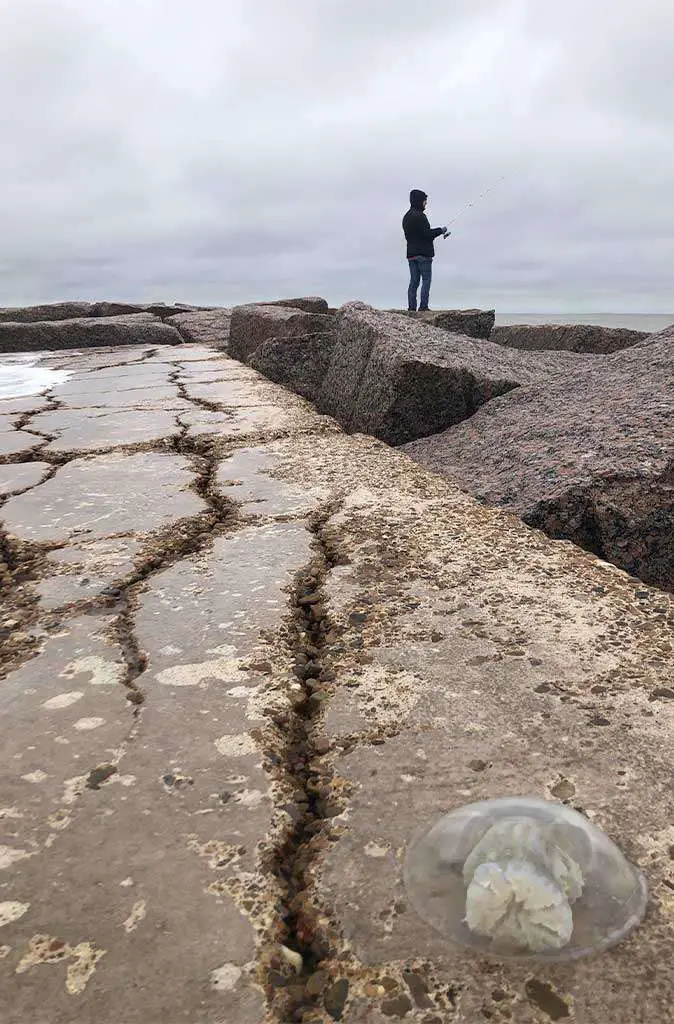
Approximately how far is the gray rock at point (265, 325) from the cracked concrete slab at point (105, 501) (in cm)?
266

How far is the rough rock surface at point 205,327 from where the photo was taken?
7.89 meters

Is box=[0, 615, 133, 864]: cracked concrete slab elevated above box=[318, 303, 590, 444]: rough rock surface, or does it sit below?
below

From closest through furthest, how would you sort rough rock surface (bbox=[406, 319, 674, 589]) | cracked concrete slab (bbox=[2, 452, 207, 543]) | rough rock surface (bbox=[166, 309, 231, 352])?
1. rough rock surface (bbox=[406, 319, 674, 589])
2. cracked concrete slab (bbox=[2, 452, 207, 543])
3. rough rock surface (bbox=[166, 309, 231, 352])

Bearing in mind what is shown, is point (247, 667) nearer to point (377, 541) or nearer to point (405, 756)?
point (405, 756)

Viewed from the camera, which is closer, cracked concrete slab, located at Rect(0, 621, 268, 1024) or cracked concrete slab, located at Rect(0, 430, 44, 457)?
cracked concrete slab, located at Rect(0, 621, 268, 1024)

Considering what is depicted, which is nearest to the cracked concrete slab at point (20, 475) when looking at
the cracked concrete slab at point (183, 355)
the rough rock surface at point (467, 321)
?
the cracked concrete slab at point (183, 355)

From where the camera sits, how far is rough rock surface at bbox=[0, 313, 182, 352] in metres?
8.03

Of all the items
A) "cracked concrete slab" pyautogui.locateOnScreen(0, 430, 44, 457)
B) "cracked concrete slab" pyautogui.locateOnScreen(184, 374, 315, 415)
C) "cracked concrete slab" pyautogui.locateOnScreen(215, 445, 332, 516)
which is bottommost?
"cracked concrete slab" pyautogui.locateOnScreen(0, 430, 44, 457)

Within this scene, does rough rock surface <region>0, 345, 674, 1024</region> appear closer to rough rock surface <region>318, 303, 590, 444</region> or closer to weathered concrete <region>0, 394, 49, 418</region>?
rough rock surface <region>318, 303, 590, 444</region>

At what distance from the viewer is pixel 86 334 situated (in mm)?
8203

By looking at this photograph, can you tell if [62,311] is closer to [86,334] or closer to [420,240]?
[86,334]

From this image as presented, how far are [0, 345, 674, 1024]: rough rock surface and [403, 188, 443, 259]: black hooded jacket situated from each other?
733cm

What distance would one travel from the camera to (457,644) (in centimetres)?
100

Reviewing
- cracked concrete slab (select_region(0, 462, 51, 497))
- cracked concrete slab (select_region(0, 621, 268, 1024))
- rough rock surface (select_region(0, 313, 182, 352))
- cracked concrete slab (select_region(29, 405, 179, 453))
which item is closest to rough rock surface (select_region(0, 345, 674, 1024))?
cracked concrete slab (select_region(0, 621, 268, 1024))
